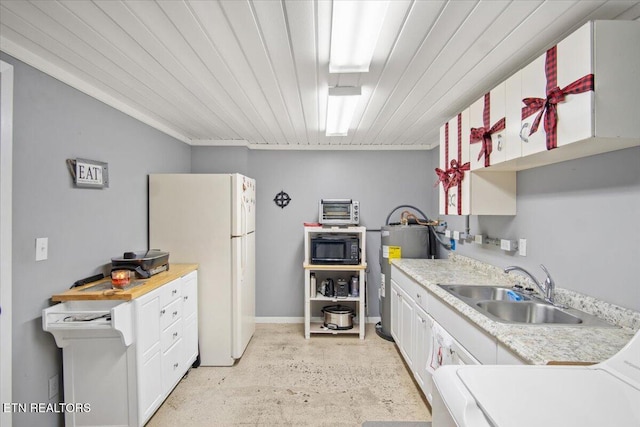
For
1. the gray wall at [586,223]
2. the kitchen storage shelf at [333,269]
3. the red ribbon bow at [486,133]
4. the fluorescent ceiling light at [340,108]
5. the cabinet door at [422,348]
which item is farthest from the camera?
the kitchen storage shelf at [333,269]

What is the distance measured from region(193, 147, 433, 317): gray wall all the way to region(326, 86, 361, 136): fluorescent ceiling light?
2.89ft

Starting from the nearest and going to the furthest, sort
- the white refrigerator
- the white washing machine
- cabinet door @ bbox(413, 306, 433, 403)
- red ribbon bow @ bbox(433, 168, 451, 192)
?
the white washing machine, cabinet door @ bbox(413, 306, 433, 403), red ribbon bow @ bbox(433, 168, 451, 192), the white refrigerator

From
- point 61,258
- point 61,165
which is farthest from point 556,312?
point 61,165

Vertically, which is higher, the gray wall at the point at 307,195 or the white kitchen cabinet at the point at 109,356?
the gray wall at the point at 307,195

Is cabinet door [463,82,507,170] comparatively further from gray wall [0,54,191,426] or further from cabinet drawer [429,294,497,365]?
gray wall [0,54,191,426]

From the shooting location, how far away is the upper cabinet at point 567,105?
1203 millimetres

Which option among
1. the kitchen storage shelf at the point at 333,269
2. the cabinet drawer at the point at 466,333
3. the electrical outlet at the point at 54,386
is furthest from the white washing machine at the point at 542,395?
the kitchen storage shelf at the point at 333,269

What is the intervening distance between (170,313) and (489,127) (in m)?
2.64

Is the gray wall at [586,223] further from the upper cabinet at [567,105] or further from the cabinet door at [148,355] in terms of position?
the cabinet door at [148,355]

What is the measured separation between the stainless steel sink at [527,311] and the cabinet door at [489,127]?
89 centimetres

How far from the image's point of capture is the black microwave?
361 cm

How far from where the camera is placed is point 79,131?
2.07 meters

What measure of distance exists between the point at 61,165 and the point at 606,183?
10.2 ft

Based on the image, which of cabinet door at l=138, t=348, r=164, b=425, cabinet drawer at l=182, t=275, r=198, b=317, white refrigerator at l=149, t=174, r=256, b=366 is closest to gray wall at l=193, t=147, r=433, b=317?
white refrigerator at l=149, t=174, r=256, b=366
